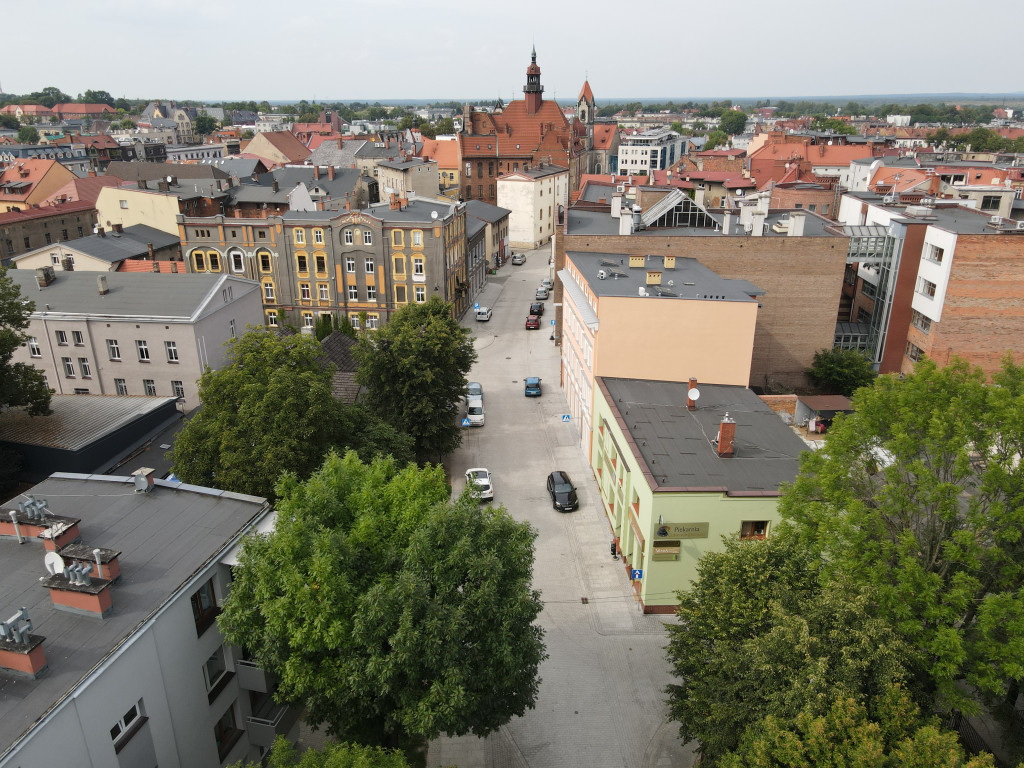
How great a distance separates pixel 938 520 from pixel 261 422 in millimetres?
21059

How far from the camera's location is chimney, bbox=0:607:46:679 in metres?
12.7

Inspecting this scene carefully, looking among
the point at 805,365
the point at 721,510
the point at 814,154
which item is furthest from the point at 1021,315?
the point at 814,154

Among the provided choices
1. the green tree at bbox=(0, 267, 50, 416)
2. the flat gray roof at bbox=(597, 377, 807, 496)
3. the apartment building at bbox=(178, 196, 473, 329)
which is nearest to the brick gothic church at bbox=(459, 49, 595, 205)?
the apartment building at bbox=(178, 196, 473, 329)

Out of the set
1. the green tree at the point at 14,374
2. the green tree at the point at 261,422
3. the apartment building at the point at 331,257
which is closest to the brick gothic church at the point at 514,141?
the apartment building at the point at 331,257

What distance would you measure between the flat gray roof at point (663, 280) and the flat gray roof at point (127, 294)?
21.5m

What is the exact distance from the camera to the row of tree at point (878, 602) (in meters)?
13.9

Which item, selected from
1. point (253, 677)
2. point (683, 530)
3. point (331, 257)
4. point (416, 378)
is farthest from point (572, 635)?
point (331, 257)

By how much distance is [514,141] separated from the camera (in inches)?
4210

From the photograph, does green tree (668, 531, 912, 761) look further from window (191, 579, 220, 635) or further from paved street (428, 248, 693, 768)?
window (191, 579, 220, 635)

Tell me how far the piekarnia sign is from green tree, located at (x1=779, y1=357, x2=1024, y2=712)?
461 cm

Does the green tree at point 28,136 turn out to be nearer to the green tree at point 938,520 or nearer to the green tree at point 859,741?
the green tree at point 938,520

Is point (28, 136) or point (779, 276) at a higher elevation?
point (28, 136)

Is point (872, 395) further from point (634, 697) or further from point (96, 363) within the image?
point (96, 363)

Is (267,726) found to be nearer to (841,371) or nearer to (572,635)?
(572,635)
